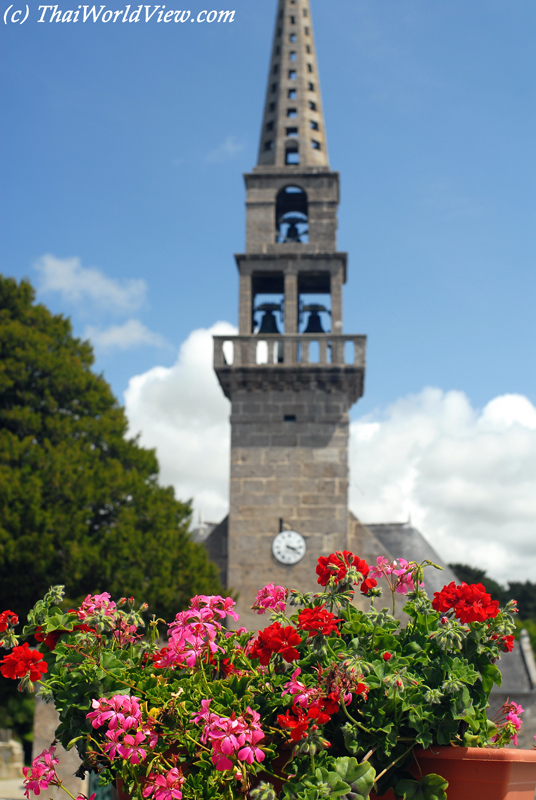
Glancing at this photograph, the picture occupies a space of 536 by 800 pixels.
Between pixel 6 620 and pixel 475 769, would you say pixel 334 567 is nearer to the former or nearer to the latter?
pixel 475 769

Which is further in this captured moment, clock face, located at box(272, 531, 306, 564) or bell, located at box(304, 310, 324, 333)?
bell, located at box(304, 310, 324, 333)

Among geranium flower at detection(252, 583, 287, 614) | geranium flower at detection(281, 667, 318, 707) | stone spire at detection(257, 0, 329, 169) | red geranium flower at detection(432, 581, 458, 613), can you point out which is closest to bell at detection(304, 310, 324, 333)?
Answer: stone spire at detection(257, 0, 329, 169)

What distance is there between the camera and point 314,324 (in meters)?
17.8

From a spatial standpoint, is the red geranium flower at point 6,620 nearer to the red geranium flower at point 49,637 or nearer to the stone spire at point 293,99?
the red geranium flower at point 49,637

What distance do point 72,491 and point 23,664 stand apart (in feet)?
43.8

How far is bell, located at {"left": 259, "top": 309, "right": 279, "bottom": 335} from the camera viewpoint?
1775cm

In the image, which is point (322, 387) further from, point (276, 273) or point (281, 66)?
point (281, 66)

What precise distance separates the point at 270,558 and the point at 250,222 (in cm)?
807

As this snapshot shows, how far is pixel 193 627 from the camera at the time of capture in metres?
2.89

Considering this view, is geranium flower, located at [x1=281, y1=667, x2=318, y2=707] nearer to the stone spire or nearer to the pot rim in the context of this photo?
the pot rim

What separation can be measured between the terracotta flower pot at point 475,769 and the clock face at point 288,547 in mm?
13594

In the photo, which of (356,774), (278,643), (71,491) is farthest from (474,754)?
(71,491)

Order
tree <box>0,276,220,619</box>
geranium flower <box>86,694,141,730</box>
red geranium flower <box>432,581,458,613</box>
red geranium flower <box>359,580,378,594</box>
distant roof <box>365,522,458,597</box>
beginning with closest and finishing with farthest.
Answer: geranium flower <box>86,694,141,730</box>
red geranium flower <box>432,581,458,613</box>
red geranium flower <box>359,580,378,594</box>
tree <box>0,276,220,619</box>
distant roof <box>365,522,458,597</box>

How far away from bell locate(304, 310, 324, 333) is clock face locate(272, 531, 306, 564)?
4.80 metres
